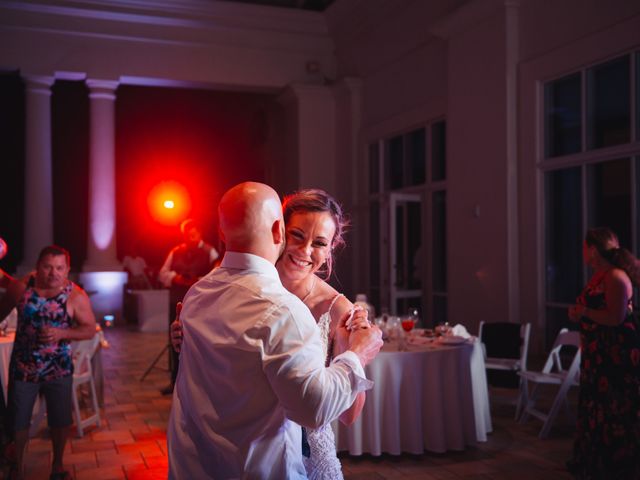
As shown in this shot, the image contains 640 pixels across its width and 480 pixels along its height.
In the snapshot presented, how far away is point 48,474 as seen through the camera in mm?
4293

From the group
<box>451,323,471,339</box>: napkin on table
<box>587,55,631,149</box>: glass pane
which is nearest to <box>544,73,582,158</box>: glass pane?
<box>587,55,631,149</box>: glass pane

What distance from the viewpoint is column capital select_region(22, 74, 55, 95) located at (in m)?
11.4

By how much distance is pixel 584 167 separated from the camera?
6906 millimetres

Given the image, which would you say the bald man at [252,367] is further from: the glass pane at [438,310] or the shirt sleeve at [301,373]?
the glass pane at [438,310]

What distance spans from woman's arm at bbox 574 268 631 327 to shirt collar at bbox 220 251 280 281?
9.83 feet

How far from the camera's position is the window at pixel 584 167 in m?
6.36

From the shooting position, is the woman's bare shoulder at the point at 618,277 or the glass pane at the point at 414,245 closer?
the woman's bare shoulder at the point at 618,277

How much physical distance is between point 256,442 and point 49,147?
1175cm

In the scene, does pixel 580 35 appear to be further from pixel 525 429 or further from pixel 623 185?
pixel 525 429

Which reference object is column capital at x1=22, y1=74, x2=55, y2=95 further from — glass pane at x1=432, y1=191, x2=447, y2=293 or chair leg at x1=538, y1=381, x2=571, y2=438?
chair leg at x1=538, y1=381, x2=571, y2=438

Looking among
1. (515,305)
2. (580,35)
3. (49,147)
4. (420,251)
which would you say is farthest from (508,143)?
(49,147)

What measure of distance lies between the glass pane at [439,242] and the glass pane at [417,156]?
0.52 metres

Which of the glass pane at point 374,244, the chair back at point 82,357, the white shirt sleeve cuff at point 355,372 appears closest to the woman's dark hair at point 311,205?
the white shirt sleeve cuff at point 355,372

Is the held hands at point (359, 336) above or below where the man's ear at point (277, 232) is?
below
